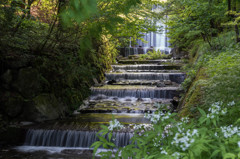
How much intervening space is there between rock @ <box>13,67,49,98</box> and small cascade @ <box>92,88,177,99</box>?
124 inches

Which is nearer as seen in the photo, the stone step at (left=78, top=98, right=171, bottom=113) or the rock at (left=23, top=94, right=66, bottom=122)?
the rock at (left=23, top=94, right=66, bottom=122)

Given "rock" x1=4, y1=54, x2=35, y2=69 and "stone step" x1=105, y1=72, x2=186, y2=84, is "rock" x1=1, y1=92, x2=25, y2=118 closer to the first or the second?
"rock" x1=4, y1=54, x2=35, y2=69

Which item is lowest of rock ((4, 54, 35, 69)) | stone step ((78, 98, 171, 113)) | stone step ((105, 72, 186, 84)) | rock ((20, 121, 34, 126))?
rock ((20, 121, 34, 126))

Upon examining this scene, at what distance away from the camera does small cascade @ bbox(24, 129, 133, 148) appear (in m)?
5.73

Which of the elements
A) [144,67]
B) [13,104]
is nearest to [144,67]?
[144,67]

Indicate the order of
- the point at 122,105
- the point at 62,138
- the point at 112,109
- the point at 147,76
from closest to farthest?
1. the point at 62,138
2. the point at 112,109
3. the point at 122,105
4. the point at 147,76

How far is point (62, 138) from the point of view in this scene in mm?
5898

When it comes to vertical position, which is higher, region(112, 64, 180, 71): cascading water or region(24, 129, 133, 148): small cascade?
region(112, 64, 180, 71): cascading water

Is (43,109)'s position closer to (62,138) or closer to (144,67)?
(62,138)

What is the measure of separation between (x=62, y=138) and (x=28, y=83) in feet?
6.85

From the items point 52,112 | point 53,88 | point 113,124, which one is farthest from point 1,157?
point 113,124

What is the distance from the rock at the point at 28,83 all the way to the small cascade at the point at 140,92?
314 cm

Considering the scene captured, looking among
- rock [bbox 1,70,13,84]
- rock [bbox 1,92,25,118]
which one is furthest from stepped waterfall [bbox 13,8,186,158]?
rock [bbox 1,70,13,84]

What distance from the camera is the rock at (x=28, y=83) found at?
21.8 feet
